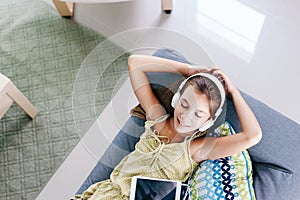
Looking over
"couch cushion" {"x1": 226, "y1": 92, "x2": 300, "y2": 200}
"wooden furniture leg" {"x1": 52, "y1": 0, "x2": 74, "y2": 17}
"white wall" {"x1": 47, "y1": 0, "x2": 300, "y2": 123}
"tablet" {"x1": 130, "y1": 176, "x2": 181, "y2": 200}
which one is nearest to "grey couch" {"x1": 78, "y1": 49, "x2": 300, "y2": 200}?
"couch cushion" {"x1": 226, "y1": 92, "x2": 300, "y2": 200}

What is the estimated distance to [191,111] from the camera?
3.84 ft

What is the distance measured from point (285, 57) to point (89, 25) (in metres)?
0.82

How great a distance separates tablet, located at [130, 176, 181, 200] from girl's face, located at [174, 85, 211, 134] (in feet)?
0.57

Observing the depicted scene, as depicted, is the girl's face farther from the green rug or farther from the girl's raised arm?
the green rug

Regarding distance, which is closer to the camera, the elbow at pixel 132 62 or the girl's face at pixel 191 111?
the girl's face at pixel 191 111

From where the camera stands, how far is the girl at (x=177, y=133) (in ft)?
3.91

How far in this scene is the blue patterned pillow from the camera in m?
1.29

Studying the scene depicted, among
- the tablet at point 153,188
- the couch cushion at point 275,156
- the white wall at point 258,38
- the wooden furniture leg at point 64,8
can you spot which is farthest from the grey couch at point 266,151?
the wooden furniture leg at point 64,8

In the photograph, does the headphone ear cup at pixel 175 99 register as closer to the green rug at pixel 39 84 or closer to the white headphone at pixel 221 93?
the white headphone at pixel 221 93

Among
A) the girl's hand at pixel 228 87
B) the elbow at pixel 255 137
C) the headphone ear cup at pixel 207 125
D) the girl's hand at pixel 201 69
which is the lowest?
the elbow at pixel 255 137

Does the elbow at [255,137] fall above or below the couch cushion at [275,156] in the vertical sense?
above

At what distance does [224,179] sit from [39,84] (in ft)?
3.02

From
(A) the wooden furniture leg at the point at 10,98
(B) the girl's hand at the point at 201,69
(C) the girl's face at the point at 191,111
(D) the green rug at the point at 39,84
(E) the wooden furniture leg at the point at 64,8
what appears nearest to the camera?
(C) the girl's face at the point at 191,111

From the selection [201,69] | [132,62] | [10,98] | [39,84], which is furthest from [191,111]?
[39,84]
